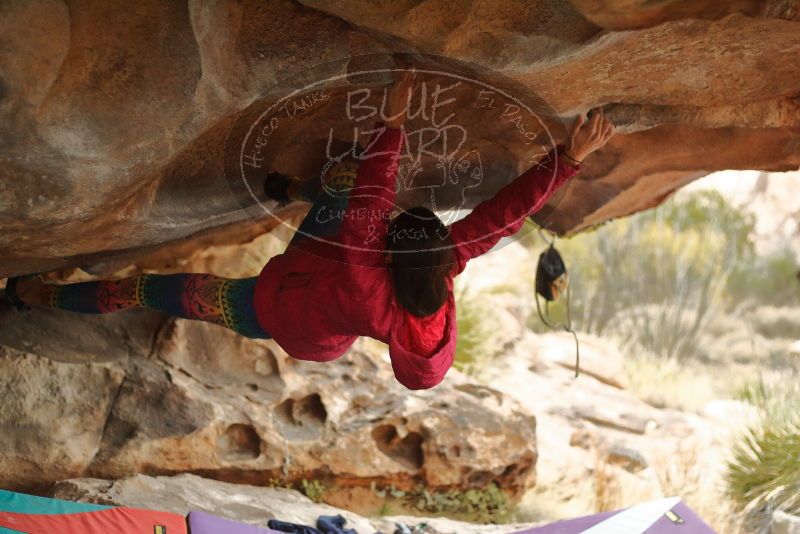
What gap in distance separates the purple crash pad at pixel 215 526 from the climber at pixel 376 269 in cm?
82

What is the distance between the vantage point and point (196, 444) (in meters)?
3.93

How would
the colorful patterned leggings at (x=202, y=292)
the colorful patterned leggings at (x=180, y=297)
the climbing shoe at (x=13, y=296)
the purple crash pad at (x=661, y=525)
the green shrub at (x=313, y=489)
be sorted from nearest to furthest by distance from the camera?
the colorful patterned leggings at (x=202, y=292) → the colorful patterned leggings at (x=180, y=297) → the climbing shoe at (x=13, y=296) → the purple crash pad at (x=661, y=525) → the green shrub at (x=313, y=489)

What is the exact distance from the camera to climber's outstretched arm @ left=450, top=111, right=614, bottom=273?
2.63m

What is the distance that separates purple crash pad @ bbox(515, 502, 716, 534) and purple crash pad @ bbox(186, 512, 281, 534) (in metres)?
1.30

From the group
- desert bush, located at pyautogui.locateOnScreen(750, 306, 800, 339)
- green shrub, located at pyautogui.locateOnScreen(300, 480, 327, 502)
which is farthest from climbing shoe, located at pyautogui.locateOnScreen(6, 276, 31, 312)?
desert bush, located at pyautogui.locateOnScreen(750, 306, 800, 339)

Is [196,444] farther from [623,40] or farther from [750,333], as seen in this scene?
[750,333]

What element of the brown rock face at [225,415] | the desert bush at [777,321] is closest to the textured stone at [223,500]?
the brown rock face at [225,415]

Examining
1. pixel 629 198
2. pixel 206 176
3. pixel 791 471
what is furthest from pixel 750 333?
pixel 206 176

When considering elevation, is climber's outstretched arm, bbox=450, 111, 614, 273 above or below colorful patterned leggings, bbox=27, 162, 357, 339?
above

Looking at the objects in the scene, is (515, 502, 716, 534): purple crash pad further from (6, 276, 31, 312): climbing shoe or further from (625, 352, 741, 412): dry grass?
(625, 352, 741, 412): dry grass

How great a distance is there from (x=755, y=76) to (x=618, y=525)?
2.18m

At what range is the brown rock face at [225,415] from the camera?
359 cm

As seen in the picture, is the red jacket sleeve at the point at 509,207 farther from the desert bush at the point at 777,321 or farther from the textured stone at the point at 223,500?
the desert bush at the point at 777,321

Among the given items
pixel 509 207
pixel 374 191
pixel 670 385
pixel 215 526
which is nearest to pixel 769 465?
pixel 670 385
